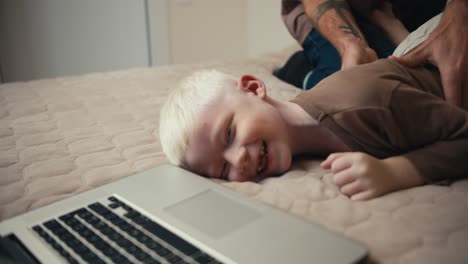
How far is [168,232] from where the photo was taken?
511 mm

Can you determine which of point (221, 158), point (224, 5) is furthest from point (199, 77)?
point (224, 5)

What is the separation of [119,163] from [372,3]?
0.91 m

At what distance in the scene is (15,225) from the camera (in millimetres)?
558

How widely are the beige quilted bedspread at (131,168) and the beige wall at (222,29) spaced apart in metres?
1.34

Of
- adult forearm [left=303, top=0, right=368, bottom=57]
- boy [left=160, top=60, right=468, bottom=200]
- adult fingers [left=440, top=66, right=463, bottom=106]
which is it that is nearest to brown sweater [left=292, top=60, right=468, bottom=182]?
boy [left=160, top=60, right=468, bottom=200]

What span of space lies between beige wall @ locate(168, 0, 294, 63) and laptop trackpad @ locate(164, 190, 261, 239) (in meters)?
2.19

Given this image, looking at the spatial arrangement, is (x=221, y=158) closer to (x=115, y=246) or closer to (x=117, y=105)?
(x=115, y=246)

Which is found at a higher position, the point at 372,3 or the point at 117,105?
the point at 372,3

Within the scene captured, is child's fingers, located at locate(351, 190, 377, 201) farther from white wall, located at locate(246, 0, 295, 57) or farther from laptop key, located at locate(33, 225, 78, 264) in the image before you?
white wall, located at locate(246, 0, 295, 57)

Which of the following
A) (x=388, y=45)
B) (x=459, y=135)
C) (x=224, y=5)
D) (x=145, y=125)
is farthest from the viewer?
(x=224, y=5)

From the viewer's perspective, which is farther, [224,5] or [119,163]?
[224,5]

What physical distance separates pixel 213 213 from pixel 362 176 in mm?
241

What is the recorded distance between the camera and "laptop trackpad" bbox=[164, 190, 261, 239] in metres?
0.51

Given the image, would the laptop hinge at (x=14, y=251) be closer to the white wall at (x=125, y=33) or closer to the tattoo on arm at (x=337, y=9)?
the tattoo on arm at (x=337, y=9)
